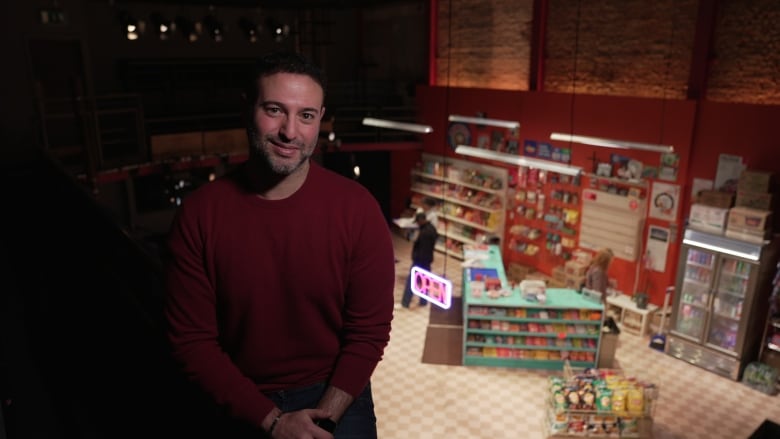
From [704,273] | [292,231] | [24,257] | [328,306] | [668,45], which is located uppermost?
[668,45]

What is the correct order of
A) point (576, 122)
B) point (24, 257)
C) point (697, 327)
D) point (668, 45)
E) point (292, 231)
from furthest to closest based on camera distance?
point (576, 122) → point (668, 45) → point (697, 327) → point (24, 257) → point (292, 231)

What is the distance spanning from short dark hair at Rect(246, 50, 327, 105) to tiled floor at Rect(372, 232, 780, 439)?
5640mm

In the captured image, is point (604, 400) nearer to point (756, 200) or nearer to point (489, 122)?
point (756, 200)

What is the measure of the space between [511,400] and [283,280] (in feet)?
20.6

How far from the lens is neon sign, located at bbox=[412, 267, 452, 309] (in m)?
7.51

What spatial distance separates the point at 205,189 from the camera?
5.70 ft

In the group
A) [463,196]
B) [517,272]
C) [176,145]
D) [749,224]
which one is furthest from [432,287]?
[176,145]

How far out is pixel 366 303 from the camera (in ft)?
5.95

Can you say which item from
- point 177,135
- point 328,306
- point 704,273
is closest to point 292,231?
point 328,306

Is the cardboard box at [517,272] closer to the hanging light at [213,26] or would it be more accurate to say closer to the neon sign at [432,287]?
the neon sign at [432,287]

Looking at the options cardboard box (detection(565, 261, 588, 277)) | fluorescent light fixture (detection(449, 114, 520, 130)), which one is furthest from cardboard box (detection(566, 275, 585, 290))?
fluorescent light fixture (detection(449, 114, 520, 130))

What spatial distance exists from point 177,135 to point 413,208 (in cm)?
571

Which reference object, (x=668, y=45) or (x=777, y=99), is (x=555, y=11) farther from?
(x=777, y=99)

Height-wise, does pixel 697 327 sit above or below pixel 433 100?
below
